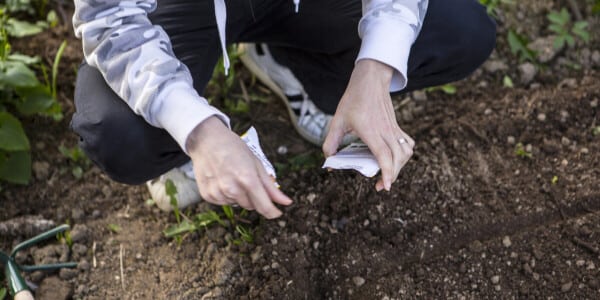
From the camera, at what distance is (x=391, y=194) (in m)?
1.79

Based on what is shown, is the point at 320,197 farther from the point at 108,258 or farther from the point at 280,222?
the point at 108,258

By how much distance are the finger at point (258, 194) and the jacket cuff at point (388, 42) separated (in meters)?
0.37

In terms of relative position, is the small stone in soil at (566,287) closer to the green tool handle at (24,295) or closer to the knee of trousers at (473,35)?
the knee of trousers at (473,35)

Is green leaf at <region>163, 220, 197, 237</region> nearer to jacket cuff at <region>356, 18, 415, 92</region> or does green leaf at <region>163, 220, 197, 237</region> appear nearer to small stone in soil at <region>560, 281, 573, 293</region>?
jacket cuff at <region>356, 18, 415, 92</region>

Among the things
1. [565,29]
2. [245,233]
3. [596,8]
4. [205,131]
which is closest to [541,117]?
[565,29]

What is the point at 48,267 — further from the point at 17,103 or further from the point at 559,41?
the point at 559,41

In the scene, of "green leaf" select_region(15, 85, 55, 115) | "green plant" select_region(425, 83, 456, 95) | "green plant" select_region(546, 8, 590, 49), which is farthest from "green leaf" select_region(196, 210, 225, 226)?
"green plant" select_region(546, 8, 590, 49)

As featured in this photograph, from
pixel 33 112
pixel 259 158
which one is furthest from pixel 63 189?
pixel 259 158

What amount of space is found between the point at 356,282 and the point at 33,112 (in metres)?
1.04

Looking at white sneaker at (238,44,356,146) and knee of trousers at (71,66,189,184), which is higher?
knee of trousers at (71,66,189,184)

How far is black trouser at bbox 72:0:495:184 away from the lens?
4.76 feet

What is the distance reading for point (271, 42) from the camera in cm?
179

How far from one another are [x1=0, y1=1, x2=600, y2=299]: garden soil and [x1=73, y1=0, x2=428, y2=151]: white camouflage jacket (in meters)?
0.54

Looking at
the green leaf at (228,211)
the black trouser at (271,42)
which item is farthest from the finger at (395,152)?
the green leaf at (228,211)
